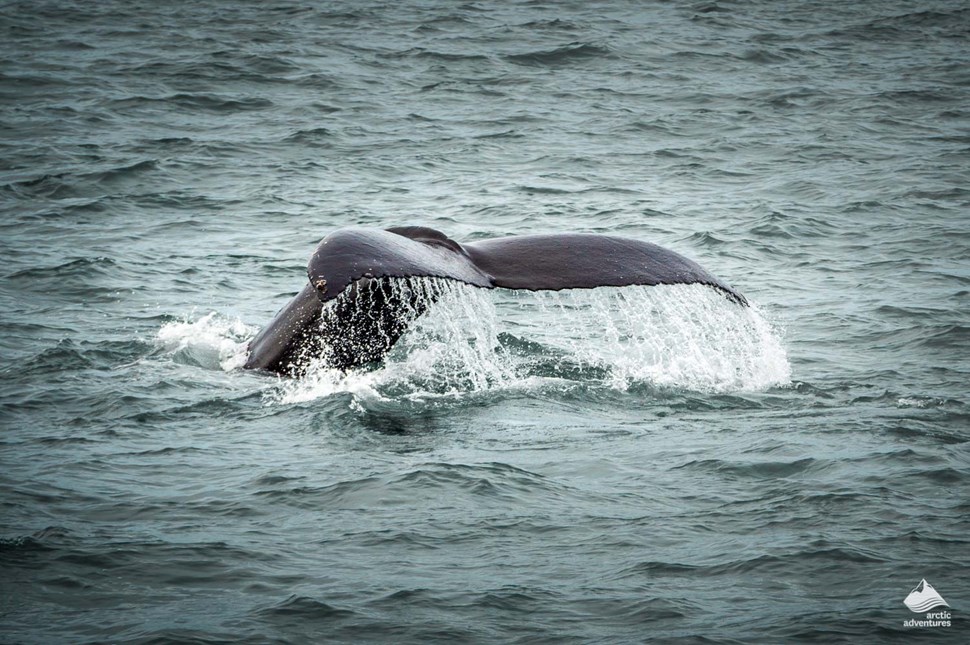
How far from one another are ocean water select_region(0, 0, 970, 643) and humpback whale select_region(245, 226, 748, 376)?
359mm

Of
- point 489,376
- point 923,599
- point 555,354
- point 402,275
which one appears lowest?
point 555,354

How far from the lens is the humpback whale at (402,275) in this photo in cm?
502

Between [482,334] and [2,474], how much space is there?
4330 millimetres

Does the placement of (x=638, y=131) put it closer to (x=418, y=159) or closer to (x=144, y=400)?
(x=418, y=159)

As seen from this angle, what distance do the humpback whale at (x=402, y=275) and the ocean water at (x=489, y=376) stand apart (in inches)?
14.1

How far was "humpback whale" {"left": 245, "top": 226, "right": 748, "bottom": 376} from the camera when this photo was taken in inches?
198

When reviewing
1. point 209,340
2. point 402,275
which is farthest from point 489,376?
point 402,275

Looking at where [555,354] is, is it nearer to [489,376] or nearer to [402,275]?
[489,376]

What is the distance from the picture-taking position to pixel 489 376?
28.2 ft

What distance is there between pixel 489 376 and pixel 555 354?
98 cm

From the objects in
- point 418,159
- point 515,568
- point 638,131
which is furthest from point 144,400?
point 638,131

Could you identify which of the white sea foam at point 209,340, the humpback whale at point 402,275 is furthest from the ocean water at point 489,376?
the humpback whale at point 402,275

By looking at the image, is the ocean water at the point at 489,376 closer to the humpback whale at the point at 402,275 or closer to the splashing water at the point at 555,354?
the splashing water at the point at 555,354

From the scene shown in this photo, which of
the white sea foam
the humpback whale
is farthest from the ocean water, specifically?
the humpback whale
